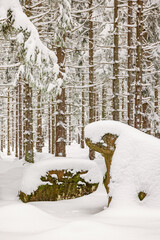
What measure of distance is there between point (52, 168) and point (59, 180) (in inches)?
18.1

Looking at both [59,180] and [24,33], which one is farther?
[59,180]

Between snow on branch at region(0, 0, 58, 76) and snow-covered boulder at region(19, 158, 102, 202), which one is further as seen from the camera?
snow-covered boulder at region(19, 158, 102, 202)

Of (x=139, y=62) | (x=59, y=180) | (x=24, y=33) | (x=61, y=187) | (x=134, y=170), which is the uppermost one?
(x=24, y=33)

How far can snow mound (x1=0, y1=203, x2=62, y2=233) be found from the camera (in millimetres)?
4652

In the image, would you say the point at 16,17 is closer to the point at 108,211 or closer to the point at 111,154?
the point at 111,154

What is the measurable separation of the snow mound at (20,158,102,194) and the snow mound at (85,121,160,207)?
9.81ft

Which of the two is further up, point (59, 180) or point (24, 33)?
point (24, 33)

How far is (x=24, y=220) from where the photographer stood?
4941 millimetres

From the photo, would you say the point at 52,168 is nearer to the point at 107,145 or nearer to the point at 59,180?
the point at 59,180

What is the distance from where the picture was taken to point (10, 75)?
21.3 metres

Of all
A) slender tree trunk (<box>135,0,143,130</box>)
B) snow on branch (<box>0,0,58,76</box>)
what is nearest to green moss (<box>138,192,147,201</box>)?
snow on branch (<box>0,0,58,76</box>)

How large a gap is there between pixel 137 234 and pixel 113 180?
7.69 feet

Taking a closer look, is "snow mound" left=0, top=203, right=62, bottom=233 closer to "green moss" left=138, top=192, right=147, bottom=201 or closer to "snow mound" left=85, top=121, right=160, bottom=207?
"snow mound" left=85, top=121, right=160, bottom=207

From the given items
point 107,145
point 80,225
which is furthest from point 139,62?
point 80,225
